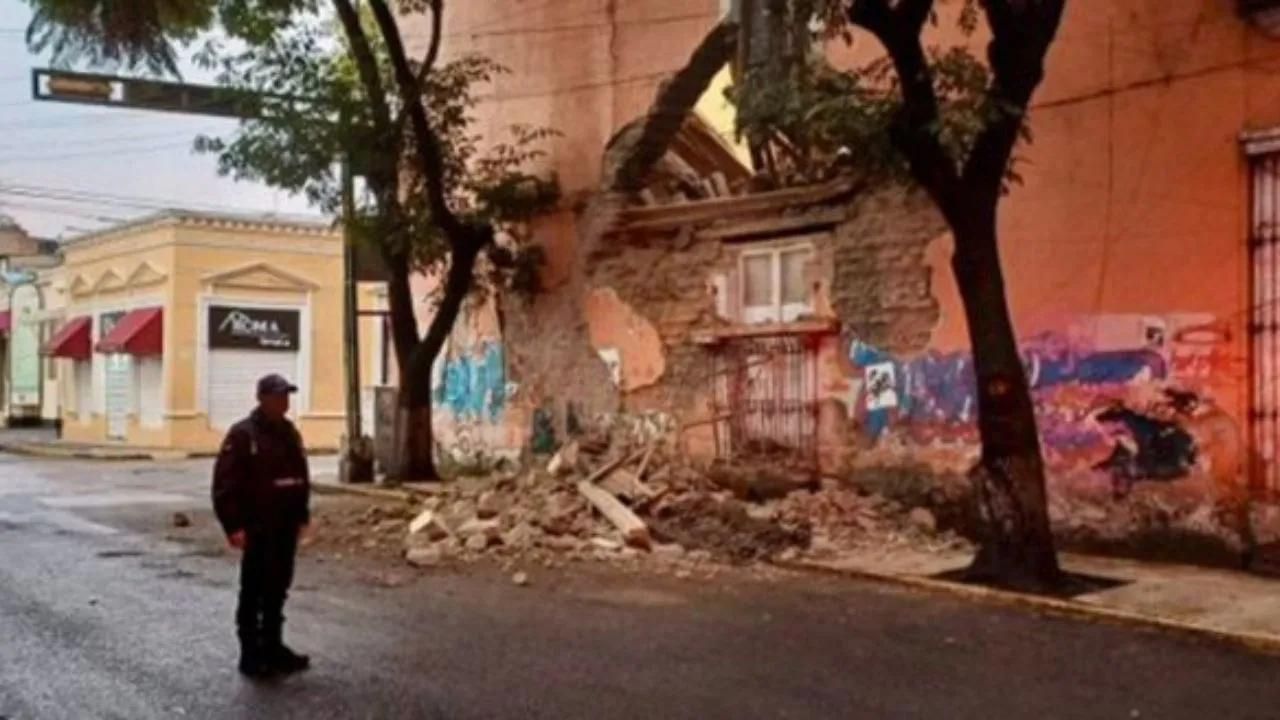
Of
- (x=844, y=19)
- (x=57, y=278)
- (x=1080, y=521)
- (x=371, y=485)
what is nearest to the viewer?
(x=844, y=19)

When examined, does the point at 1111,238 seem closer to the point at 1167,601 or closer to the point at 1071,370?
the point at 1071,370

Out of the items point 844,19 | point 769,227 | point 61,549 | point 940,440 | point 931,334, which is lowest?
point 61,549

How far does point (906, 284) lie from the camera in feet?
47.1

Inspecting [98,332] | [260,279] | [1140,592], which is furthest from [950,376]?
[98,332]

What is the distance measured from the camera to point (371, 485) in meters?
20.0

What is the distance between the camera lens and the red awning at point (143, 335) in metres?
32.2

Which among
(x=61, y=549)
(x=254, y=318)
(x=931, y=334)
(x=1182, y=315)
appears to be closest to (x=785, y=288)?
(x=931, y=334)

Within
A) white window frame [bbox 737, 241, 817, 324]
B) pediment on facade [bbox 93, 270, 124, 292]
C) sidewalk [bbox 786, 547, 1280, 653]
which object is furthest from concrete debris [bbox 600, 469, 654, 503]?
pediment on facade [bbox 93, 270, 124, 292]

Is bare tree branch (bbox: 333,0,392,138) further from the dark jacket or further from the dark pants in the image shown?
the dark pants

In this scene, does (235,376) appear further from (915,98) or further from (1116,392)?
(915,98)

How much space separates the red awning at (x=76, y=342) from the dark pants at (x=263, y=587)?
31.0m

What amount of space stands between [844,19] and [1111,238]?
358 centimetres

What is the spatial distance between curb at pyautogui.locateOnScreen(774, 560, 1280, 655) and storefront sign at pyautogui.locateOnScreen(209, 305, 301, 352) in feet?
77.4

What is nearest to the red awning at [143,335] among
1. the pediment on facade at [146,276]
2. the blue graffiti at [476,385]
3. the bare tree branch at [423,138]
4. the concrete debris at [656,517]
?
the pediment on facade at [146,276]
